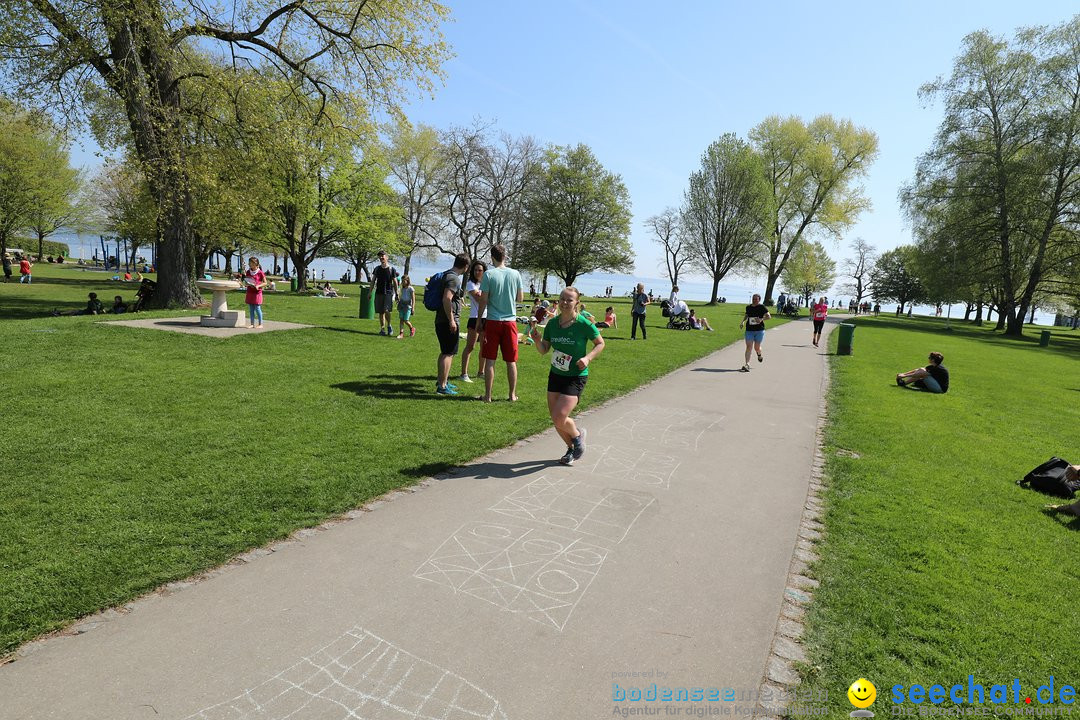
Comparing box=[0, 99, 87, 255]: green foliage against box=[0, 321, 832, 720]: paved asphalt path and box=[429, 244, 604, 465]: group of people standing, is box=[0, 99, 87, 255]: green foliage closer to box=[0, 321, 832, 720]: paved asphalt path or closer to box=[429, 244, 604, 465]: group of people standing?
box=[429, 244, 604, 465]: group of people standing

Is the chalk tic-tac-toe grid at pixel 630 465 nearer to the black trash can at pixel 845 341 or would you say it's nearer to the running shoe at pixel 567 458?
the running shoe at pixel 567 458

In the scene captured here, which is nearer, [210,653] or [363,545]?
[210,653]

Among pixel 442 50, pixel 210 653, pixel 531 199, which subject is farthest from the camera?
pixel 531 199

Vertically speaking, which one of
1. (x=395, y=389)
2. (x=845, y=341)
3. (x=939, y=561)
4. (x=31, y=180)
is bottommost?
(x=939, y=561)

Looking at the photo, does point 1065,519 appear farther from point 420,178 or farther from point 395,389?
point 420,178

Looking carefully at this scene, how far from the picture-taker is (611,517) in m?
4.84

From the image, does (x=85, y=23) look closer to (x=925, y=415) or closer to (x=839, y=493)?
(x=839, y=493)

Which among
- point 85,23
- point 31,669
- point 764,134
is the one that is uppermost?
point 764,134

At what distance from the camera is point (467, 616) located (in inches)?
130

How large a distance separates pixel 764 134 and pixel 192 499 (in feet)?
179

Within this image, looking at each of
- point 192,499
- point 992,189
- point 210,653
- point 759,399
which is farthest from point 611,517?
point 992,189

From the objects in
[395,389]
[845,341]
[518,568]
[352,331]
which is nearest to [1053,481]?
[518,568]

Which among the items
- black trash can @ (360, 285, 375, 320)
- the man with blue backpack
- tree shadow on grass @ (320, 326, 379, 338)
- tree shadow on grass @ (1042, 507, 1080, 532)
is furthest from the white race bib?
black trash can @ (360, 285, 375, 320)

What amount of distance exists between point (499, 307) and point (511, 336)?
0.48m
